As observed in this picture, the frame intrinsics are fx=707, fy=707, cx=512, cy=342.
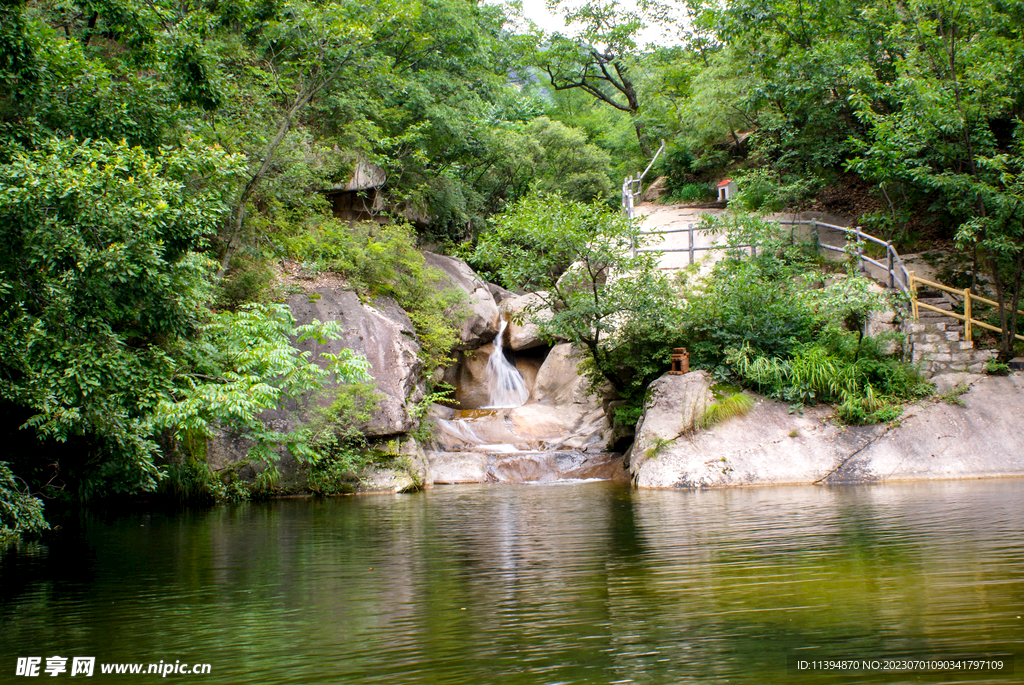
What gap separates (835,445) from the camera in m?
13.7

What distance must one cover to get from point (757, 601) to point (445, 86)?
73.0ft

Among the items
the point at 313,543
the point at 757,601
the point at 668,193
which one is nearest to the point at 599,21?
the point at 668,193

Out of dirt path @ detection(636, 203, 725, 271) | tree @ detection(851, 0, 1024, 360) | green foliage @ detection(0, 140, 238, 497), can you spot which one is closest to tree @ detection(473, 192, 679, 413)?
dirt path @ detection(636, 203, 725, 271)

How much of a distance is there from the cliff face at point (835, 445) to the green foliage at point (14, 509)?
32.5 ft

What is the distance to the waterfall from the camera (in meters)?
23.5

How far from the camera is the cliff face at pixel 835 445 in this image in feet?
43.1

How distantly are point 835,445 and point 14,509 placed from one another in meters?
13.3

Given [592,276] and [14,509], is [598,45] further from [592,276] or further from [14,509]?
[14,509]

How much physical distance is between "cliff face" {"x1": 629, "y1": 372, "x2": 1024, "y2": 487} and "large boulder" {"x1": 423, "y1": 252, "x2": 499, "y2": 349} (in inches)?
375

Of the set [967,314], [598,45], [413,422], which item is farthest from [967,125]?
[598,45]

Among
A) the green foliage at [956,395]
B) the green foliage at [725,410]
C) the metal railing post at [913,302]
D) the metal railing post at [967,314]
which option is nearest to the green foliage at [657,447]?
the green foliage at [725,410]

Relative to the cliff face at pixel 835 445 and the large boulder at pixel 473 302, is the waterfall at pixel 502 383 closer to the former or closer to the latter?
the large boulder at pixel 473 302

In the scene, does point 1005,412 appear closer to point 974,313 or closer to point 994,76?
point 974,313

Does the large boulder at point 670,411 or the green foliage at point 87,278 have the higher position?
the green foliage at point 87,278
